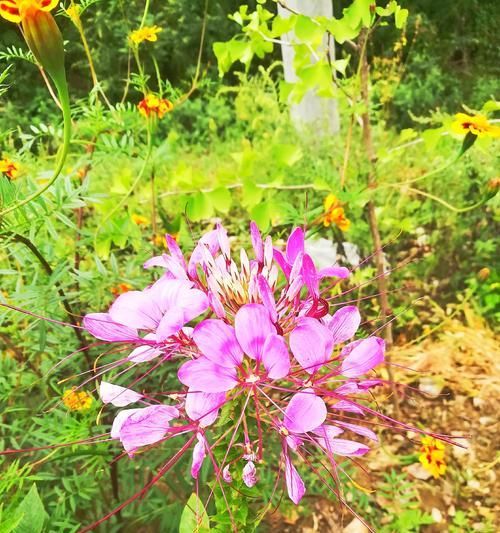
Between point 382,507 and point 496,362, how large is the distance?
65 cm

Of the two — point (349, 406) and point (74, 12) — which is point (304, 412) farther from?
point (74, 12)

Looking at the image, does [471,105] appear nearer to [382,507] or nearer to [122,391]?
[382,507]

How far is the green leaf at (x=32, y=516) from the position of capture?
2.09 feet

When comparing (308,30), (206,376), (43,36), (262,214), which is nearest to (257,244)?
(206,376)

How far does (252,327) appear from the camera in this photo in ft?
1.44

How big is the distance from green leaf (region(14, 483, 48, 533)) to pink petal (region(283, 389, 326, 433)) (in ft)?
1.19

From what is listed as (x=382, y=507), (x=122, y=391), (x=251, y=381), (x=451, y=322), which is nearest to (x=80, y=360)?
(x=122, y=391)

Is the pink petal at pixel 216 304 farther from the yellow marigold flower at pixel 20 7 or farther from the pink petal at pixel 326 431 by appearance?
the yellow marigold flower at pixel 20 7

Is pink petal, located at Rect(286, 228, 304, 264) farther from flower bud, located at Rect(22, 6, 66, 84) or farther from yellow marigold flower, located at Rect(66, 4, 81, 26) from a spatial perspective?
yellow marigold flower, located at Rect(66, 4, 81, 26)

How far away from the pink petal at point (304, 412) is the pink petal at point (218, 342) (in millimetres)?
58

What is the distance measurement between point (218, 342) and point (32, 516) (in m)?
0.38

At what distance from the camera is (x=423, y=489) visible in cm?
140

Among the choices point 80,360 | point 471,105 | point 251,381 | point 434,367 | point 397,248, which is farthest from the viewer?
point 471,105

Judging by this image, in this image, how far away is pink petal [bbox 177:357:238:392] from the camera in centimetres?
44
